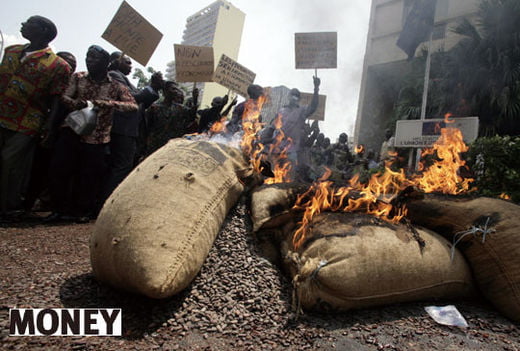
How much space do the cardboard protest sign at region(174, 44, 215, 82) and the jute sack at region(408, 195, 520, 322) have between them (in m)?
4.47

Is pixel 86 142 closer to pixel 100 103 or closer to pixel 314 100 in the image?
pixel 100 103

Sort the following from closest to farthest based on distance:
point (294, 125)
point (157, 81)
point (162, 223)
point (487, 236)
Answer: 1. point (162, 223)
2. point (487, 236)
3. point (157, 81)
4. point (294, 125)

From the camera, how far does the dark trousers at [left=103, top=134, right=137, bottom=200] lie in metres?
4.50

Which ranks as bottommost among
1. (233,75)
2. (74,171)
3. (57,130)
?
(74,171)

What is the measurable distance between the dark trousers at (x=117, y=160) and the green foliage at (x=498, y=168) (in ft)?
16.5

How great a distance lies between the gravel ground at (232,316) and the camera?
1876 mm

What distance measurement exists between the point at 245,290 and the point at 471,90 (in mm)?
15455

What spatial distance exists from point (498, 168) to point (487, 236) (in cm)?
267

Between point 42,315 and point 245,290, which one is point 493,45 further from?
point 42,315

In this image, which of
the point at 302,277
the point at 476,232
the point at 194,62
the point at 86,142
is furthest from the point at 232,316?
the point at 194,62

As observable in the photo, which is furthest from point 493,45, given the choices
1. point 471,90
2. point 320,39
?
point 320,39

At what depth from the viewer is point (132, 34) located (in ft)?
16.0

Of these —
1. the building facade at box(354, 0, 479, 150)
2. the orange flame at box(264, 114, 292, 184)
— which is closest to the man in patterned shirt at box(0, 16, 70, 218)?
the orange flame at box(264, 114, 292, 184)

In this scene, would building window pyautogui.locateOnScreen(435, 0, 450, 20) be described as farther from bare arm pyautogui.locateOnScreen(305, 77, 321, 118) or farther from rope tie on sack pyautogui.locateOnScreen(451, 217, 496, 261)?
rope tie on sack pyautogui.locateOnScreen(451, 217, 496, 261)
